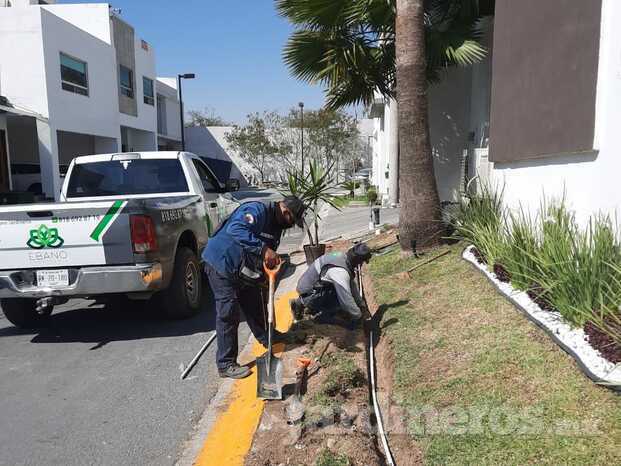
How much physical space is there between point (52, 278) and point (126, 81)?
77.3 feet

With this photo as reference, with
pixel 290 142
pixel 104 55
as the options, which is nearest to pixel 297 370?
pixel 104 55

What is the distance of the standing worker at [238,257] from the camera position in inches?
163

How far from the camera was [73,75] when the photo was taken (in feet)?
67.2

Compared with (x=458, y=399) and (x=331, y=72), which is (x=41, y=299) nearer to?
(x=458, y=399)

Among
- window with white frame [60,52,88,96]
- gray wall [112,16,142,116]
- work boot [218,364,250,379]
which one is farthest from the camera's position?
gray wall [112,16,142,116]

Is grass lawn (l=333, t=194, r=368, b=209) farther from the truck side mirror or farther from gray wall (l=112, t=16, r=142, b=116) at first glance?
gray wall (l=112, t=16, r=142, b=116)

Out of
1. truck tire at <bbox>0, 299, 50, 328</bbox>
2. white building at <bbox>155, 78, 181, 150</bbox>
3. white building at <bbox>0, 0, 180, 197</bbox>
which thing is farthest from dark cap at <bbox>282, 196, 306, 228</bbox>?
white building at <bbox>155, 78, 181, 150</bbox>

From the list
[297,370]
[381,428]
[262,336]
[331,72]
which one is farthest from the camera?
[331,72]

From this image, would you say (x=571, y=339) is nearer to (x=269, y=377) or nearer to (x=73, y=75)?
(x=269, y=377)

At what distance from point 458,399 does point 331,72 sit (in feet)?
22.8

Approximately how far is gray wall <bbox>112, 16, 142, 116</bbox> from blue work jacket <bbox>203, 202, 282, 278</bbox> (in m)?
23.1

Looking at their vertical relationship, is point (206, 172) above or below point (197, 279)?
above

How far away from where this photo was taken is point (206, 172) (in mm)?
7758

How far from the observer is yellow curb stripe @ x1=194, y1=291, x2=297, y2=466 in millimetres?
3133
